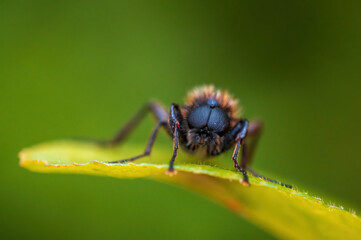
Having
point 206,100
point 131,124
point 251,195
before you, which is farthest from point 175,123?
point 131,124

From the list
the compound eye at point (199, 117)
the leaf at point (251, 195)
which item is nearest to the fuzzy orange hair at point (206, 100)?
the compound eye at point (199, 117)

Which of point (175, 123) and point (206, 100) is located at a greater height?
point (206, 100)

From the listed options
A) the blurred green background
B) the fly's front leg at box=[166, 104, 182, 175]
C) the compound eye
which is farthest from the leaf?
the blurred green background

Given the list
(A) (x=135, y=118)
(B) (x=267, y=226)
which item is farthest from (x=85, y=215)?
(B) (x=267, y=226)

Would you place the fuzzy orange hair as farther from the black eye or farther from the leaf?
the leaf

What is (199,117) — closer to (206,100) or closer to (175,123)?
(175,123)

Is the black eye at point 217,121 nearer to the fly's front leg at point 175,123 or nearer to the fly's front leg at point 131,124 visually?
the fly's front leg at point 175,123

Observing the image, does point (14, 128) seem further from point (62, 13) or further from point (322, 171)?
point (322, 171)
